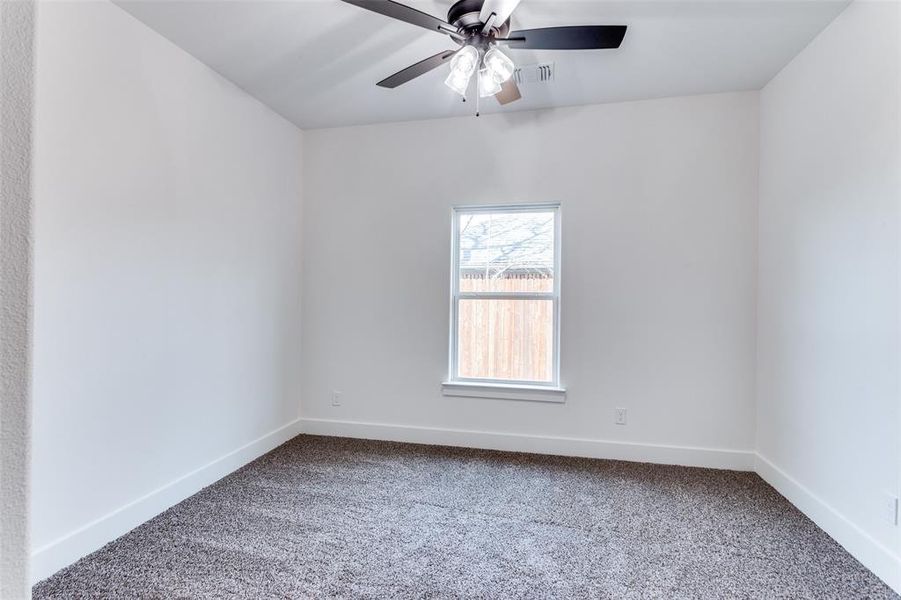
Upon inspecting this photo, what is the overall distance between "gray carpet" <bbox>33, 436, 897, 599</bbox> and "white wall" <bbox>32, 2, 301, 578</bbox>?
28 cm

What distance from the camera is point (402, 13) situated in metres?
1.70

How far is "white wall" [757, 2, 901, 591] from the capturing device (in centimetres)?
185

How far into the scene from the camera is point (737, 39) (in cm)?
233

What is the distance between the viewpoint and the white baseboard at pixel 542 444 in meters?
2.97

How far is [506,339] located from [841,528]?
2.10m

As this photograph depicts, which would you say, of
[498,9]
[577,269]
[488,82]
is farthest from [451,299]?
[498,9]

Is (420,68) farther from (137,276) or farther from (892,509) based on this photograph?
(892,509)

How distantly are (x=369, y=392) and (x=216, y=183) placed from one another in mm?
1889

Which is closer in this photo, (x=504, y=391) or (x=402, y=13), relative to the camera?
(x=402, y=13)

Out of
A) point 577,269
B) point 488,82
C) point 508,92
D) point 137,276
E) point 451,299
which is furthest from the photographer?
point 451,299

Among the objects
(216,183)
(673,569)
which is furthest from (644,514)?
(216,183)

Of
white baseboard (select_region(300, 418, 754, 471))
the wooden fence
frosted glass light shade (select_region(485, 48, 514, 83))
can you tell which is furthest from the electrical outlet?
frosted glass light shade (select_region(485, 48, 514, 83))

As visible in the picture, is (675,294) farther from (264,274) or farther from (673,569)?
(264,274)

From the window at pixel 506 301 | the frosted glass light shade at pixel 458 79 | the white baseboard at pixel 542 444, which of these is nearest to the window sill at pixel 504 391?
the window at pixel 506 301
